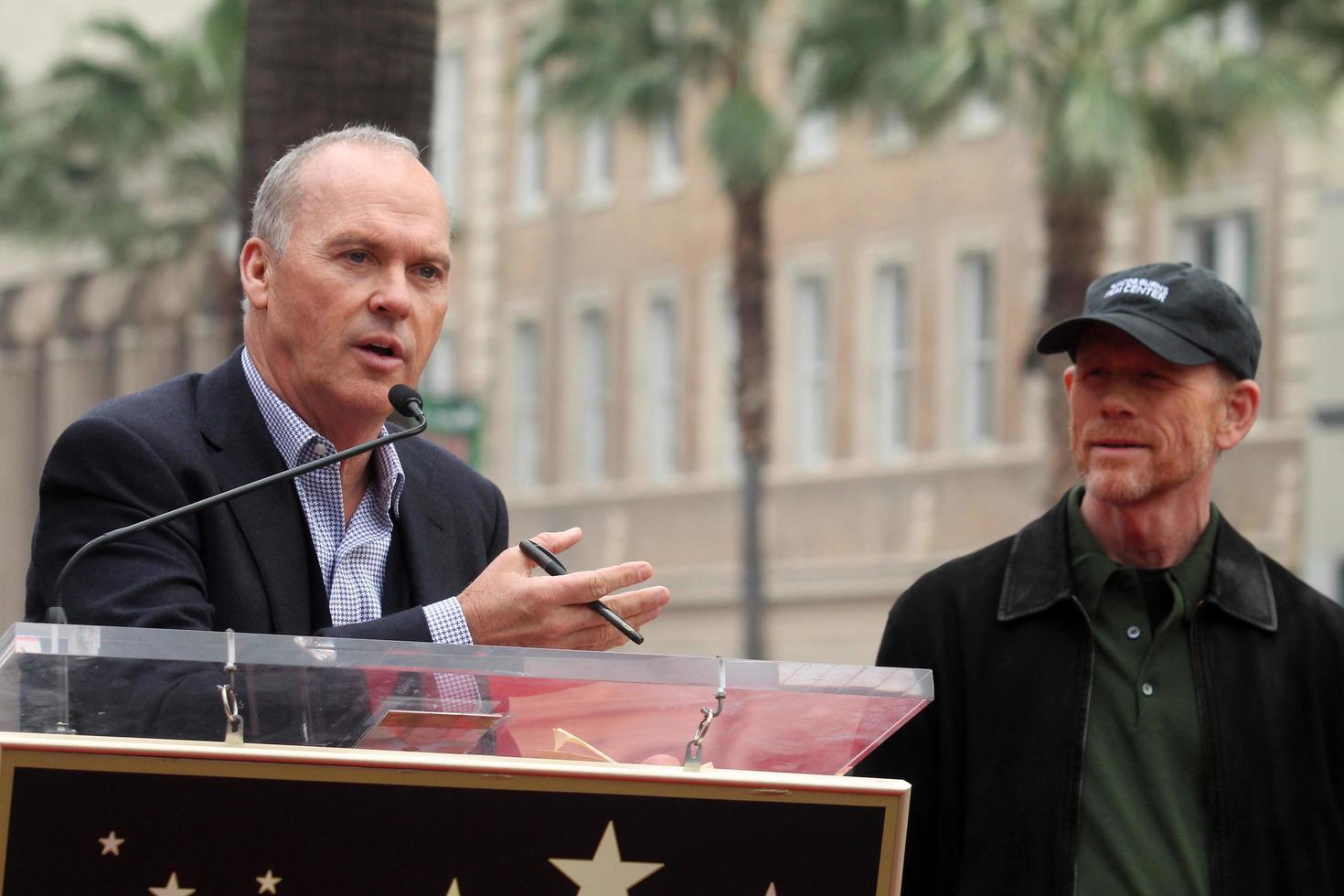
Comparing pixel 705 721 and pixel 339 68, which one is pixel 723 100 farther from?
pixel 705 721

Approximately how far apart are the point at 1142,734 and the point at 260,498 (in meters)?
1.61

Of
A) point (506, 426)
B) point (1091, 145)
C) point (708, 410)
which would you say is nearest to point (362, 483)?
point (1091, 145)

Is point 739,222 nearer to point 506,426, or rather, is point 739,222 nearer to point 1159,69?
point 1159,69

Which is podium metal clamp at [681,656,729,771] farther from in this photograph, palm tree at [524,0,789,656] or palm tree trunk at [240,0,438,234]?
palm tree at [524,0,789,656]

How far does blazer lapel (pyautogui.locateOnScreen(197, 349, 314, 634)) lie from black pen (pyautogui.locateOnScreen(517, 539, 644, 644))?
0.40 metres

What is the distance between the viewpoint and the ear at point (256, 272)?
3.89 meters

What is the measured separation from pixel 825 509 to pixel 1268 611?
101ft

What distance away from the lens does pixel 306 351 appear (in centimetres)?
380

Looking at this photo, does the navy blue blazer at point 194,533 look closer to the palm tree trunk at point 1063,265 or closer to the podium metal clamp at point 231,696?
the podium metal clamp at point 231,696

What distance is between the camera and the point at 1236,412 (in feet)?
15.9

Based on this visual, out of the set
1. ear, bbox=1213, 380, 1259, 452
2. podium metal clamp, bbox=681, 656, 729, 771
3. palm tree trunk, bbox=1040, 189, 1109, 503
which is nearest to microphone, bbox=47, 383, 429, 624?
podium metal clamp, bbox=681, 656, 729, 771

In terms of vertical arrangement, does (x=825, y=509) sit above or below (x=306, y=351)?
above

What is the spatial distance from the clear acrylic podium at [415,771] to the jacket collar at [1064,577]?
4.76ft

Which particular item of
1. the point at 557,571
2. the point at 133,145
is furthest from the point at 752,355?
the point at 557,571
